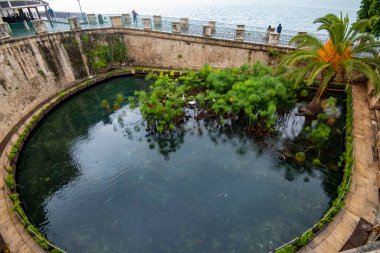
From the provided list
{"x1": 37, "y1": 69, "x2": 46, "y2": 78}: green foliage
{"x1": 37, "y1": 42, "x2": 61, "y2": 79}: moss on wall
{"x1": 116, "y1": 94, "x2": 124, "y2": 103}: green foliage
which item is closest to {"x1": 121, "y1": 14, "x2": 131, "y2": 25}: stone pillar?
{"x1": 37, "y1": 42, "x2": 61, "y2": 79}: moss on wall

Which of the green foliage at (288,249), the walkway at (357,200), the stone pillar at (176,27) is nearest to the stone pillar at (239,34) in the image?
the stone pillar at (176,27)

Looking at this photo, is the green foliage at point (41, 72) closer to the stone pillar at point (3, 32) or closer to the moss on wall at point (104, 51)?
the stone pillar at point (3, 32)

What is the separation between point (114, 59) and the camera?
1000 inches

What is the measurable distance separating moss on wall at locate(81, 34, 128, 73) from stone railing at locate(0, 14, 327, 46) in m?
1.15

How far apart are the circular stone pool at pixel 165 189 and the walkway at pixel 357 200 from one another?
121cm

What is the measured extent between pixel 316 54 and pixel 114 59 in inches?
791

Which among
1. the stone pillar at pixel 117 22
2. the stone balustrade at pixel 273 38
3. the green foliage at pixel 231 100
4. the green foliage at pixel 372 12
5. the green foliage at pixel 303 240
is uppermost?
the green foliage at pixel 372 12

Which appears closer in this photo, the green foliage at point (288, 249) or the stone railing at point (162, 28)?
the green foliage at point (288, 249)

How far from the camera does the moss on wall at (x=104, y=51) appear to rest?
23.5 metres

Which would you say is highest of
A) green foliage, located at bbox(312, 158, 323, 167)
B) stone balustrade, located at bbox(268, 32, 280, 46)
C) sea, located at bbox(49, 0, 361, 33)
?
stone balustrade, located at bbox(268, 32, 280, 46)

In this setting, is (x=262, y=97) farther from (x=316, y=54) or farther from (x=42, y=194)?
(x=42, y=194)

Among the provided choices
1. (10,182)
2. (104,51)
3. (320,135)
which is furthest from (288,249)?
(104,51)

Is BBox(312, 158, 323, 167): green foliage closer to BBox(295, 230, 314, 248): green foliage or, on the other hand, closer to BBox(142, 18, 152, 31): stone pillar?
BBox(295, 230, 314, 248): green foliage

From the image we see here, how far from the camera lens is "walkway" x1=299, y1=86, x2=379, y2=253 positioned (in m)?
8.92
